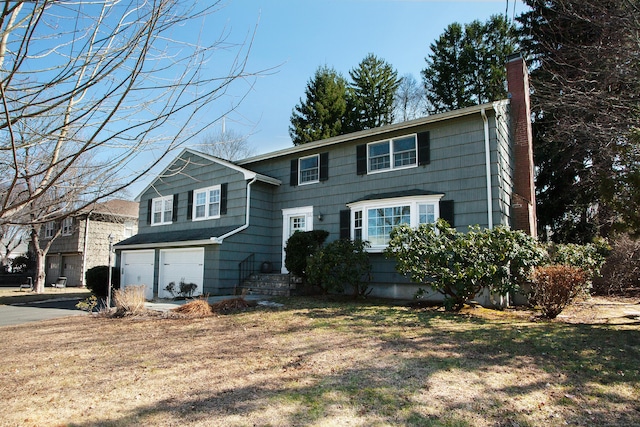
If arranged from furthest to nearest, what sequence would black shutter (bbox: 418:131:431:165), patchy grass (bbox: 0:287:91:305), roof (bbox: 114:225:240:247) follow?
patchy grass (bbox: 0:287:91:305) < roof (bbox: 114:225:240:247) < black shutter (bbox: 418:131:431:165)

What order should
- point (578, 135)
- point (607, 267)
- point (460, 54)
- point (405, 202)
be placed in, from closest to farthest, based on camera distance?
point (405, 202)
point (607, 267)
point (578, 135)
point (460, 54)

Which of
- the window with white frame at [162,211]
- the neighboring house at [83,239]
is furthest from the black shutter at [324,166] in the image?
the neighboring house at [83,239]

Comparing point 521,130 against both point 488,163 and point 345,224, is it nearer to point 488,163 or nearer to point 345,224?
point 488,163

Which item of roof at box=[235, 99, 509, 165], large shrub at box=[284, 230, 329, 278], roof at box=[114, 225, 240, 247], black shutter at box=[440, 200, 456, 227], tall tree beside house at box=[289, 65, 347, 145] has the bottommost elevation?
large shrub at box=[284, 230, 329, 278]

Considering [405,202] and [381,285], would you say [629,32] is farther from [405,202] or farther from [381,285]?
[381,285]

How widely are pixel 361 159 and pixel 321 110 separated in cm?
1658

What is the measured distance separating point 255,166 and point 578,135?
12.7 metres

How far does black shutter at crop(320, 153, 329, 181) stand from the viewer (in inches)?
563

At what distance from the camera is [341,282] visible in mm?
10836

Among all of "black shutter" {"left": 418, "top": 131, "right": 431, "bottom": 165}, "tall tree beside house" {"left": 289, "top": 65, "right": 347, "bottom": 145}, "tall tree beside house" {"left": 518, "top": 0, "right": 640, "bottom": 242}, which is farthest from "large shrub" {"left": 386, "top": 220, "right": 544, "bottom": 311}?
"tall tree beside house" {"left": 289, "top": 65, "right": 347, "bottom": 145}

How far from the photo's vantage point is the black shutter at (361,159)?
1333 centimetres

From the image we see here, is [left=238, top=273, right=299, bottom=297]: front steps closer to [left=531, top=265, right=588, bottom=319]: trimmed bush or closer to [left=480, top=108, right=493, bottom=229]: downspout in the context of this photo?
[left=480, top=108, right=493, bottom=229]: downspout

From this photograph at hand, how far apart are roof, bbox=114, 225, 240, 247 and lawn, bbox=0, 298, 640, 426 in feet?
19.9

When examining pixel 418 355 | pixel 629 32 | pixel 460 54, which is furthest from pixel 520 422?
pixel 460 54
